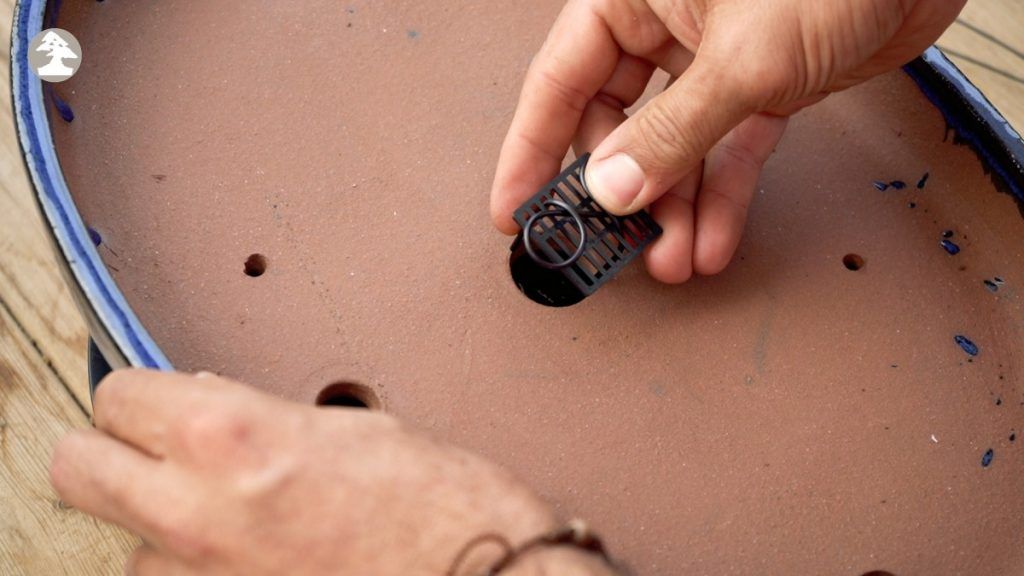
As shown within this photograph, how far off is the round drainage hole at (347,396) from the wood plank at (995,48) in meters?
0.75

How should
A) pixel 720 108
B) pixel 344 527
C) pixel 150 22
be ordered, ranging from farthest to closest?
pixel 150 22 < pixel 720 108 < pixel 344 527

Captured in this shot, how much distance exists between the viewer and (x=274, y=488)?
0.39m

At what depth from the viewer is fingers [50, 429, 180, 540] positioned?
398 millimetres

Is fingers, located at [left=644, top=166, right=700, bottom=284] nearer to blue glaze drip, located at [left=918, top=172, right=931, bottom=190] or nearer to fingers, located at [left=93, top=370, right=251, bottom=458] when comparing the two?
blue glaze drip, located at [left=918, top=172, right=931, bottom=190]

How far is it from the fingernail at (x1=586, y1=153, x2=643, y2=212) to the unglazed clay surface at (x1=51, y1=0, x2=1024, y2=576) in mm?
66

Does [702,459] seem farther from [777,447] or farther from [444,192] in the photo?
[444,192]

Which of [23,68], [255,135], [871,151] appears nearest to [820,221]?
[871,151]

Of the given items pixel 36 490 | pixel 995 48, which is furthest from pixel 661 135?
pixel 995 48

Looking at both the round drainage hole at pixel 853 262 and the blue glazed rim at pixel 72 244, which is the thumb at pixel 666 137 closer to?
the round drainage hole at pixel 853 262

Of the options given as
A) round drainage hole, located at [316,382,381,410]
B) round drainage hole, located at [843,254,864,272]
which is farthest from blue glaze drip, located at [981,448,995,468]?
round drainage hole, located at [316,382,381,410]

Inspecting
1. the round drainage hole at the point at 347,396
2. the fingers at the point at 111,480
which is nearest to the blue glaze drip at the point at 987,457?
the round drainage hole at the point at 347,396

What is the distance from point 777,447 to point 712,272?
0.12 meters

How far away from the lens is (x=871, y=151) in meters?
0.70

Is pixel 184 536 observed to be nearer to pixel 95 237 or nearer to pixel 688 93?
pixel 95 237
